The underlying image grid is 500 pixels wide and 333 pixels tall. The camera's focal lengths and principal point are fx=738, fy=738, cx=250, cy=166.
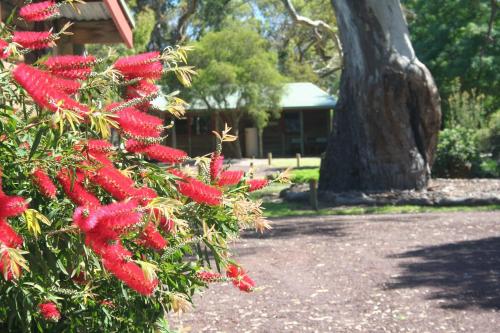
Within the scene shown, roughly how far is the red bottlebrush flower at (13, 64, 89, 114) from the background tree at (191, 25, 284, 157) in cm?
3328

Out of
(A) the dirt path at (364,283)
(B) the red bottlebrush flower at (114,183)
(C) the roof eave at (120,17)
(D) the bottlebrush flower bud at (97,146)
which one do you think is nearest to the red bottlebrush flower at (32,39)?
(D) the bottlebrush flower bud at (97,146)

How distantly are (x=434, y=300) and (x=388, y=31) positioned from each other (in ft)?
34.4

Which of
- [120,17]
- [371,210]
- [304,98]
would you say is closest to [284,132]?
[304,98]

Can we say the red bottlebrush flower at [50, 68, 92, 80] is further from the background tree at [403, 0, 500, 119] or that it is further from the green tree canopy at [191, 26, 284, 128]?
the green tree canopy at [191, 26, 284, 128]

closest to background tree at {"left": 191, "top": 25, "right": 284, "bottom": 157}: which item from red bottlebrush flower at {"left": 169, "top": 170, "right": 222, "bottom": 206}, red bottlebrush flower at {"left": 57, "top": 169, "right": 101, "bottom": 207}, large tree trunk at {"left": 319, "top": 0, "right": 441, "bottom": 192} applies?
large tree trunk at {"left": 319, "top": 0, "right": 441, "bottom": 192}

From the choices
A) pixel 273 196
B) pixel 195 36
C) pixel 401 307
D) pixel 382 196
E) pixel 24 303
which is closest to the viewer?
pixel 24 303

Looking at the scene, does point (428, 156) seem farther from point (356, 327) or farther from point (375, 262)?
point (356, 327)

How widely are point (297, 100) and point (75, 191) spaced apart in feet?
126

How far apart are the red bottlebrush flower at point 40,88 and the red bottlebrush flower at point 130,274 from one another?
48 centimetres

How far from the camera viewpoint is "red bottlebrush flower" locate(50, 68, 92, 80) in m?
2.61

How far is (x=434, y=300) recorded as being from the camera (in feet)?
22.0

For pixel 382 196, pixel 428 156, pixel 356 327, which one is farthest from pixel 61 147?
pixel 428 156

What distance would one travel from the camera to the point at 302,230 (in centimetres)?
1184

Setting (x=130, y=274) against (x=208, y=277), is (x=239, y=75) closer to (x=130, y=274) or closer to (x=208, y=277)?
(x=208, y=277)
